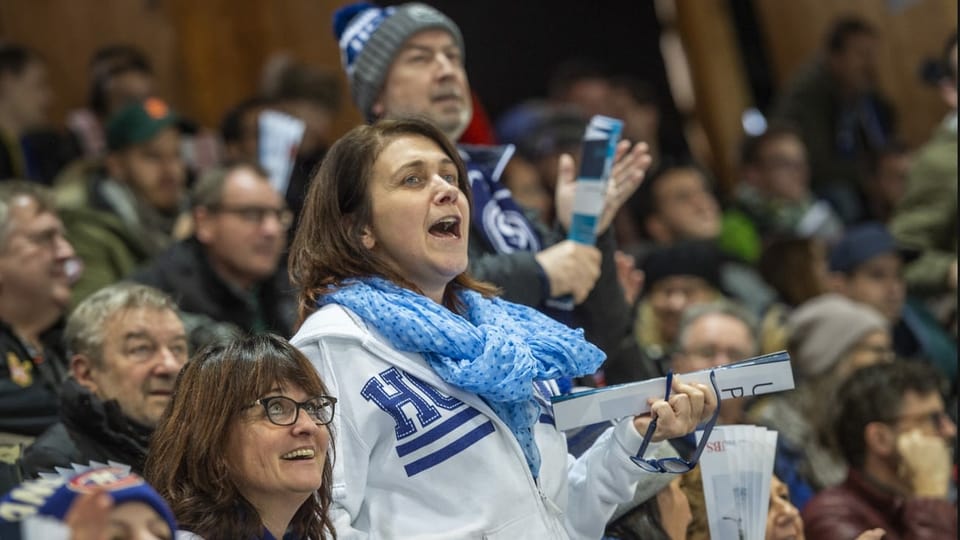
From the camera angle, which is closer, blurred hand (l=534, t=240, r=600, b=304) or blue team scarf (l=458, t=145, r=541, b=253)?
blurred hand (l=534, t=240, r=600, b=304)

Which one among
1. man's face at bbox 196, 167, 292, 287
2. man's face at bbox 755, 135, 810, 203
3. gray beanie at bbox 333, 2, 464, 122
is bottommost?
man's face at bbox 755, 135, 810, 203

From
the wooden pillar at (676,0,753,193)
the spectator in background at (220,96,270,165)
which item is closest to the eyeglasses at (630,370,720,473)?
the spectator in background at (220,96,270,165)

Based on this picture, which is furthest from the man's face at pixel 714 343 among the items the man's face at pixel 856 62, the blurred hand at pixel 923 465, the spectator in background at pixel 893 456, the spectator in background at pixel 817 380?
the man's face at pixel 856 62

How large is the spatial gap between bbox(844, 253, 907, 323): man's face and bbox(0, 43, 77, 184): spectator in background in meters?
3.32

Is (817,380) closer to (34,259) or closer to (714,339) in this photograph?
(714,339)

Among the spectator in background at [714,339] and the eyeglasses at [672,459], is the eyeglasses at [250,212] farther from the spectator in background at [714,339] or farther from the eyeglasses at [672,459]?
the eyeglasses at [672,459]

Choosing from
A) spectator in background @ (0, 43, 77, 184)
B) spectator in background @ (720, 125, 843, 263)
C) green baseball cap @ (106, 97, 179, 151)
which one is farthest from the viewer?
spectator in background @ (720, 125, 843, 263)

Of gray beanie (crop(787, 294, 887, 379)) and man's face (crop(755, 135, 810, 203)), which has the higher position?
man's face (crop(755, 135, 810, 203))

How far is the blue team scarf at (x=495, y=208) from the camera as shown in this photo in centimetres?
396

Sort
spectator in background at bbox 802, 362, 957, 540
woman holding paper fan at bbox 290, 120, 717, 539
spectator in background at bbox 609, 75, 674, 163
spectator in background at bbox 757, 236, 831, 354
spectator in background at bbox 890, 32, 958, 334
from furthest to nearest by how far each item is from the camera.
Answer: spectator in background at bbox 609, 75, 674, 163
spectator in background at bbox 757, 236, 831, 354
spectator in background at bbox 890, 32, 958, 334
spectator in background at bbox 802, 362, 957, 540
woman holding paper fan at bbox 290, 120, 717, 539

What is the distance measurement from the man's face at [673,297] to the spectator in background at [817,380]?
36 cm

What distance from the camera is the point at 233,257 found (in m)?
5.06

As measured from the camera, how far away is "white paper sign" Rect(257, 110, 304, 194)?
19.4 feet

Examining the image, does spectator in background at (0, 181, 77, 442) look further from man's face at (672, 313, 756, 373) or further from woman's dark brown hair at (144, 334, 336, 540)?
man's face at (672, 313, 756, 373)
